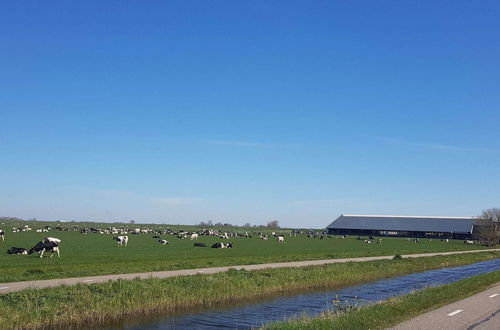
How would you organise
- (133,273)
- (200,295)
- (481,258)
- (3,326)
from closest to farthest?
(3,326) → (200,295) → (133,273) → (481,258)

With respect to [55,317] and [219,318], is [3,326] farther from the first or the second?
[219,318]

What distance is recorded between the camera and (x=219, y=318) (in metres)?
23.7

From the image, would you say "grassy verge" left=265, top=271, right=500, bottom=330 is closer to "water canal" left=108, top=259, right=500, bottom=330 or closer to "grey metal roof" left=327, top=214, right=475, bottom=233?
"water canal" left=108, top=259, right=500, bottom=330

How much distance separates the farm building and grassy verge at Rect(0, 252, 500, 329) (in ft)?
478

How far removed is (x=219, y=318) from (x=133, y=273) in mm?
12194

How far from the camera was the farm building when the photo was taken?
565 feet

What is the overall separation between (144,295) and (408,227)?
171 m

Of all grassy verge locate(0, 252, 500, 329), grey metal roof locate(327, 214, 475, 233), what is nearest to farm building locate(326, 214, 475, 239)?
grey metal roof locate(327, 214, 475, 233)

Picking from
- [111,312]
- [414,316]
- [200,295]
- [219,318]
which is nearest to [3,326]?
[111,312]

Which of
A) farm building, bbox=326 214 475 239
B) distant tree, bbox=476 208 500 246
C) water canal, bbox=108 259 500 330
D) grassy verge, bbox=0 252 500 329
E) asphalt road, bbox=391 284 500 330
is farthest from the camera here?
farm building, bbox=326 214 475 239

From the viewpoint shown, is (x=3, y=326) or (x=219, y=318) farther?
(x=219, y=318)

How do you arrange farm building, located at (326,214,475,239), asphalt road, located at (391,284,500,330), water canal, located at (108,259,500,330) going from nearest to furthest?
asphalt road, located at (391,284,500,330)
water canal, located at (108,259,500,330)
farm building, located at (326,214,475,239)

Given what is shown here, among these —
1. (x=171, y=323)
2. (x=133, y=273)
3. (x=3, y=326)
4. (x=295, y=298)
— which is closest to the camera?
(x=3, y=326)

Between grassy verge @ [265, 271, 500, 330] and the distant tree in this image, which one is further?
the distant tree
